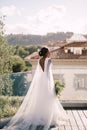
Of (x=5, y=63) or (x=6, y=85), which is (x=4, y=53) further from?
(x=6, y=85)

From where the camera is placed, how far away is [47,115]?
533 centimetres

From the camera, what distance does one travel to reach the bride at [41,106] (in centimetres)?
530

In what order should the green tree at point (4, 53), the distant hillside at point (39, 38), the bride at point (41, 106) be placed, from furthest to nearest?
the distant hillside at point (39, 38) → the green tree at point (4, 53) → the bride at point (41, 106)

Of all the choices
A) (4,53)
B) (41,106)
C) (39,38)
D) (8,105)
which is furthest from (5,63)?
(39,38)

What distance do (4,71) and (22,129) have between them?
1.75 m

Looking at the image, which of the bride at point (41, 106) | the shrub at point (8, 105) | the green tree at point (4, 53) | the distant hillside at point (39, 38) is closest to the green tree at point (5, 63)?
the green tree at point (4, 53)

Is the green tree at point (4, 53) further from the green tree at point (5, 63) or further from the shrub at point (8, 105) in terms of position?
the shrub at point (8, 105)

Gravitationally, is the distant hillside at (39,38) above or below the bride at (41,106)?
below

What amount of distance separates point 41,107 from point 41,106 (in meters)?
0.02

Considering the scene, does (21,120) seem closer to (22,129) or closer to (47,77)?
(22,129)

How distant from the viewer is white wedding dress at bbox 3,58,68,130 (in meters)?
5.31

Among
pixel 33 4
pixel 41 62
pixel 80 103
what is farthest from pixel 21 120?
pixel 33 4

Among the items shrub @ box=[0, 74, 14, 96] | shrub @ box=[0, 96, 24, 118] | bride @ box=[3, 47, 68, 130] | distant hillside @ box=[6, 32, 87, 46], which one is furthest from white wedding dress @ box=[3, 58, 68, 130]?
distant hillside @ box=[6, 32, 87, 46]

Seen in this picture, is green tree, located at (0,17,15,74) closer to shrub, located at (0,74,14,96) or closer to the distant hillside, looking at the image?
shrub, located at (0,74,14,96)
